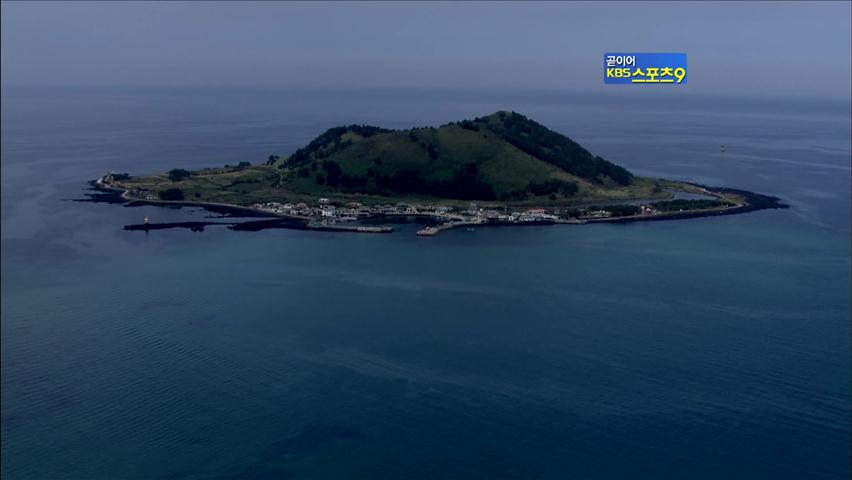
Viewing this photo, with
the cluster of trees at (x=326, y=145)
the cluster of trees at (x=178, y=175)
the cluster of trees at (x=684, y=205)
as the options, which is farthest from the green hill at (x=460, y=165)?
the cluster of trees at (x=178, y=175)

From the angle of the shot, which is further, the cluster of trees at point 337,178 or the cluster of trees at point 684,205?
the cluster of trees at point 337,178

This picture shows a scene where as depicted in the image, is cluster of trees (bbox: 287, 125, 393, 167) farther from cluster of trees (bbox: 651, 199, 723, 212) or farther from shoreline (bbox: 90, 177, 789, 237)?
cluster of trees (bbox: 651, 199, 723, 212)

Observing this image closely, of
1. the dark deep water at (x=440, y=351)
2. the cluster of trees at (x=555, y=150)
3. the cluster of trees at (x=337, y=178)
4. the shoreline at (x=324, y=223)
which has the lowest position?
the dark deep water at (x=440, y=351)

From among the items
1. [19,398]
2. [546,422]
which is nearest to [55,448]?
[19,398]

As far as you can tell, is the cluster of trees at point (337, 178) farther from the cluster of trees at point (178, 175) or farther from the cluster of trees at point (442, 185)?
the cluster of trees at point (178, 175)

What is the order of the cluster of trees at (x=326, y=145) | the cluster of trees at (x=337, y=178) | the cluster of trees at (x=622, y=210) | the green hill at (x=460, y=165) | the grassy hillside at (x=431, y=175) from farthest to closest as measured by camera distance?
1. the cluster of trees at (x=326, y=145)
2. the cluster of trees at (x=337, y=178)
3. the green hill at (x=460, y=165)
4. the grassy hillside at (x=431, y=175)
5. the cluster of trees at (x=622, y=210)

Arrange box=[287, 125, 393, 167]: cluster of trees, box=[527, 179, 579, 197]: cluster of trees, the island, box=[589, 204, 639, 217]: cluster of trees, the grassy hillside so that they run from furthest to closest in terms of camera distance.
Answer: box=[287, 125, 393, 167]: cluster of trees, box=[527, 179, 579, 197]: cluster of trees, the grassy hillside, box=[589, 204, 639, 217]: cluster of trees, the island

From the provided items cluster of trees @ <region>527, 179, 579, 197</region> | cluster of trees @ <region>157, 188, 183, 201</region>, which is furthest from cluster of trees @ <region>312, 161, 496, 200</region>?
cluster of trees @ <region>157, 188, 183, 201</region>
